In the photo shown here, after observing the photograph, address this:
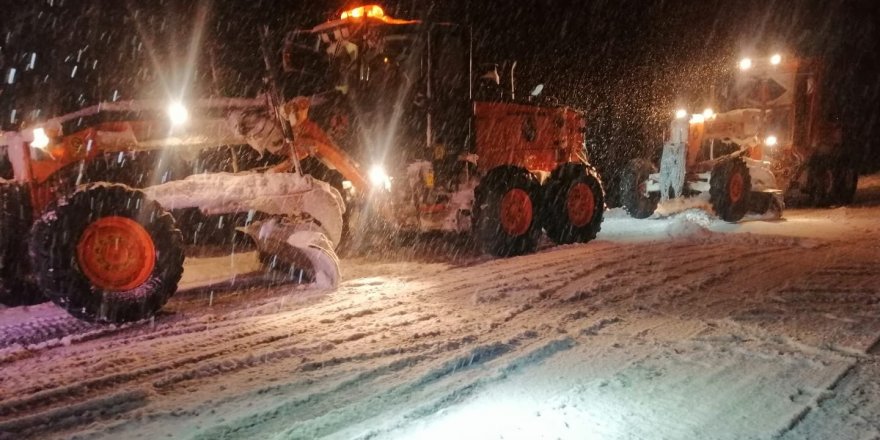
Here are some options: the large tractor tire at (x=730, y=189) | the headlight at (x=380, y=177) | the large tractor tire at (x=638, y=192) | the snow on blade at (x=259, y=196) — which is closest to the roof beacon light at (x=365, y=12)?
the headlight at (x=380, y=177)

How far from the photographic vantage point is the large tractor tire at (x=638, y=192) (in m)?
12.5

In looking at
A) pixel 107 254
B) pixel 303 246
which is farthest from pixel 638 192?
pixel 107 254

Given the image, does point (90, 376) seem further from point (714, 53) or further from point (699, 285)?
point (714, 53)

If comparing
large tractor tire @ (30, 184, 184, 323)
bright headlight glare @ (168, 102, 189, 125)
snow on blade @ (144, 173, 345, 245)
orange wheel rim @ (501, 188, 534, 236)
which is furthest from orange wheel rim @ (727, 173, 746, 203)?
large tractor tire @ (30, 184, 184, 323)

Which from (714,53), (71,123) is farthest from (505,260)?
(714,53)

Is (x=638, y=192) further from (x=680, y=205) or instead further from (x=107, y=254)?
(x=107, y=254)

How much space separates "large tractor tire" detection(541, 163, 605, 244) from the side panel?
0.48 meters

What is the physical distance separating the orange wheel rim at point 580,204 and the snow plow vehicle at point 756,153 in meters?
3.15

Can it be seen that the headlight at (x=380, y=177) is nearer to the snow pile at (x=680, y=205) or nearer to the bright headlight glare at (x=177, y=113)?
the bright headlight glare at (x=177, y=113)

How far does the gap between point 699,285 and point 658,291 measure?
1.83 ft

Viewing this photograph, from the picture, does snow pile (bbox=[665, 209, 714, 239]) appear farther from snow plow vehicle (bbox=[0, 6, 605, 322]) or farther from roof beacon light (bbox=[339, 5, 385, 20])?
roof beacon light (bbox=[339, 5, 385, 20])

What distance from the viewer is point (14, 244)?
561cm

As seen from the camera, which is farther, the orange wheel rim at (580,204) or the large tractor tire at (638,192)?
the large tractor tire at (638,192)

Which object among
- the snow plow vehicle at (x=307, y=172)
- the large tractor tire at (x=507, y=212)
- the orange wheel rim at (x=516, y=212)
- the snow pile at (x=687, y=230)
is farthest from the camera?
the snow pile at (x=687, y=230)
